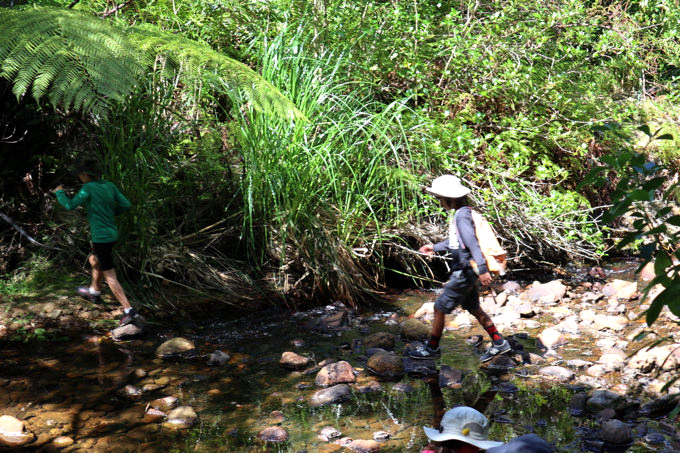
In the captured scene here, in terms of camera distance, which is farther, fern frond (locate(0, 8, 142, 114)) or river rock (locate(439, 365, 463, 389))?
fern frond (locate(0, 8, 142, 114))

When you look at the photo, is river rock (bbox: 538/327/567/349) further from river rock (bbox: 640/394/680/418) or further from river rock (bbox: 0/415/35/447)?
river rock (bbox: 0/415/35/447)

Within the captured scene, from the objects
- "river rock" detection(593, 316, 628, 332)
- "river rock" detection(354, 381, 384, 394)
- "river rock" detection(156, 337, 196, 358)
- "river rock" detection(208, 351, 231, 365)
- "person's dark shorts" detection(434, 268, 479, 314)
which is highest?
"person's dark shorts" detection(434, 268, 479, 314)

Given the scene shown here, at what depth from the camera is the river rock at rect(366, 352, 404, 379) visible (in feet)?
14.5

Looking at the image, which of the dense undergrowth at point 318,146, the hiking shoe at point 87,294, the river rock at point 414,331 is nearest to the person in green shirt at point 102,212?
the hiking shoe at point 87,294

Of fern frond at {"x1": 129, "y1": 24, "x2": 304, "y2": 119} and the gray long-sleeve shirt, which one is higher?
fern frond at {"x1": 129, "y1": 24, "x2": 304, "y2": 119}

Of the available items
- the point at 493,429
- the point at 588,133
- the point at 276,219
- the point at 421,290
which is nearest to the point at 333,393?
the point at 493,429

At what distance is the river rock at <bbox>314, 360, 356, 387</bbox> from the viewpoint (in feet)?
13.9

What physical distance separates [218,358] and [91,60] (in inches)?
93.6

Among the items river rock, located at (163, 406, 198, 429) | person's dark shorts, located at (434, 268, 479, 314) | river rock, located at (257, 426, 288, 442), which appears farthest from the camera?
person's dark shorts, located at (434, 268, 479, 314)

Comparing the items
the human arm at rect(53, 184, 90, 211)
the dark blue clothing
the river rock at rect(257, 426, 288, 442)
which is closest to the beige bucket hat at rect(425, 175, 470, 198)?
the river rock at rect(257, 426, 288, 442)

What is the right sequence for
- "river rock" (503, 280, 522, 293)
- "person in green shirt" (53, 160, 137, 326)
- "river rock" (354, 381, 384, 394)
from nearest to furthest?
"river rock" (354, 381, 384, 394)
"person in green shirt" (53, 160, 137, 326)
"river rock" (503, 280, 522, 293)

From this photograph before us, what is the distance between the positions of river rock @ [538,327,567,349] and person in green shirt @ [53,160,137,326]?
3311 mm

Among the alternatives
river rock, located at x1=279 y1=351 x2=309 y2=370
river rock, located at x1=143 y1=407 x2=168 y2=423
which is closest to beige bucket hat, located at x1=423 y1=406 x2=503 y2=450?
river rock, located at x1=143 y1=407 x2=168 y2=423

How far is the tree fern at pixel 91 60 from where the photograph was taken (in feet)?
14.7
